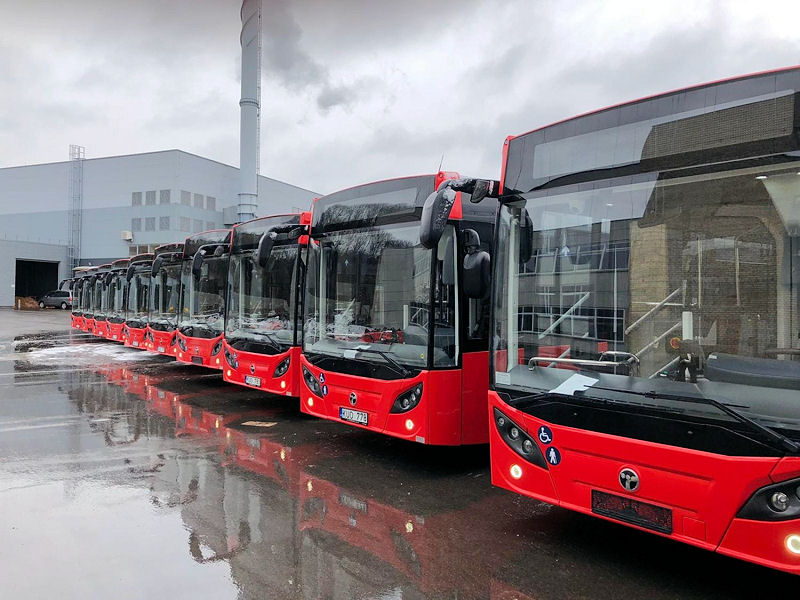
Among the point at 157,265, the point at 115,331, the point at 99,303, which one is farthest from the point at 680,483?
the point at 99,303

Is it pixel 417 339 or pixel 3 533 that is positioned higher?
pixel 417 339

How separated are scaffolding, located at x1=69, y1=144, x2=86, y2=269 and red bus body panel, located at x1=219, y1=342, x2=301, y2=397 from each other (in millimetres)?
46209

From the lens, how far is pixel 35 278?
50.6m

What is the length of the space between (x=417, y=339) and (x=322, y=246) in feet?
6.36

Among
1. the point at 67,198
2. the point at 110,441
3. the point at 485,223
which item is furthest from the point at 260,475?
the point at 67,198

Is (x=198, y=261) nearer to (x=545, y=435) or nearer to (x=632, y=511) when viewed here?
(x=545, y=435)

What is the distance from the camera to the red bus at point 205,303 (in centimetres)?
1045

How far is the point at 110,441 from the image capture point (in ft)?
23.3

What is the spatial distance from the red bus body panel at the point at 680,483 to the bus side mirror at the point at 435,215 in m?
1.60

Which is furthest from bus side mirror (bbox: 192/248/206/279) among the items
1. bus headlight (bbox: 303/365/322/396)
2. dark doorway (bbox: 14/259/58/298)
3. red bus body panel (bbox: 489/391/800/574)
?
dark doorway (bbox: 14/259/58/298)

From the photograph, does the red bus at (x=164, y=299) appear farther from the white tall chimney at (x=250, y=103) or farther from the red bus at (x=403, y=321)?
the white tall chimney at (x=250, y=103)

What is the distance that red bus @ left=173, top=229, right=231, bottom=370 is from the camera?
34.3 ft

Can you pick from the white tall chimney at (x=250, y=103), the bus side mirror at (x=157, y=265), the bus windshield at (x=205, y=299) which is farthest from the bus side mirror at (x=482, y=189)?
the white tall chimney at (x=250, y=103)

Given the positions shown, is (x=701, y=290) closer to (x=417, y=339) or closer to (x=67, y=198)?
(x=417, y=339)
